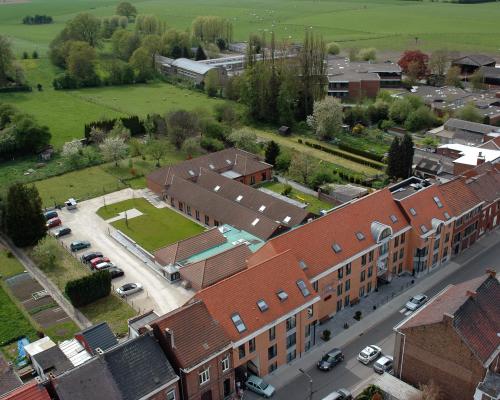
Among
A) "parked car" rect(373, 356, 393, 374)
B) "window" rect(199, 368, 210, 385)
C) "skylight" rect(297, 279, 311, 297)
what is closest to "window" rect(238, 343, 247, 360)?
"window" rect(199, 368, 210, 385)

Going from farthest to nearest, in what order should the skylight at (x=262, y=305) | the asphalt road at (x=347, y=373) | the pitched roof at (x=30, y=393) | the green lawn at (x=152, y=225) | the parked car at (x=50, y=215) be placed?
the parked car at (x=50, y=215) → the green lawn at (x=152, y=225) → the skylight at (x=262, y=305) → the asphalt road at (x=347, y=373) → the pitched roof at (x=30, y=393)

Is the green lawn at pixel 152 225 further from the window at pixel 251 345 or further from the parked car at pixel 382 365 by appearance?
the parked car at pixel 382 365

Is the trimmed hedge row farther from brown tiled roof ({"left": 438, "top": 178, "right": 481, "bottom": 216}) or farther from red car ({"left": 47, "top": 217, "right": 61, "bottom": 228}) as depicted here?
red car ({"left": 47, "top": 217, "right": 61, "bottom": 228})

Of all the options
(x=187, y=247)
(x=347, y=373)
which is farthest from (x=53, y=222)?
(x=347, y=373)

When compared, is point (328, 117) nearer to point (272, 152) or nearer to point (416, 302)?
point (272, 152)

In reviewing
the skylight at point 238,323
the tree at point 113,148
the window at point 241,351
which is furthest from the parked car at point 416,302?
the tree at point 113,148

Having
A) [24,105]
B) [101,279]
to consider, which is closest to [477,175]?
[101,279]
